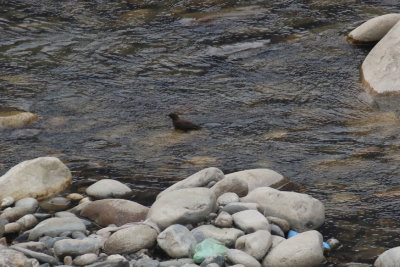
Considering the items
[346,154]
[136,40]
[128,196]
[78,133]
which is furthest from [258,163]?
[136,40]

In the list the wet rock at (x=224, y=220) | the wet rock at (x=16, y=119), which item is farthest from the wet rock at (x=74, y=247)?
the wet rock at (x=16, y=119)

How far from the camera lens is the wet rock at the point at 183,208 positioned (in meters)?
6.46

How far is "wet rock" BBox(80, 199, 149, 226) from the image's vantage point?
267 inches

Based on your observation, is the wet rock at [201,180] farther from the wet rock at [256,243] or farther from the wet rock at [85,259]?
the wet rock at [85,259]

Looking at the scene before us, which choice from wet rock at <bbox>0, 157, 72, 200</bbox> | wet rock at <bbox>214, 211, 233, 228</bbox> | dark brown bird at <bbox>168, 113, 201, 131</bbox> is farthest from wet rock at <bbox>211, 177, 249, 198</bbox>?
dark brown bird at <bbox>168, 113, 201, 131</bbox>

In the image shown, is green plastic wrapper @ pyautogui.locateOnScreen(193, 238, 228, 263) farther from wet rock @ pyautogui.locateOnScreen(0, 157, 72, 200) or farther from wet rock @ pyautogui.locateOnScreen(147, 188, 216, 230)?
wet rock @ pyautogui.locateOnScreen(0, 157, 72, 200)

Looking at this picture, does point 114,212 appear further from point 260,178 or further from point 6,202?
point 260,178

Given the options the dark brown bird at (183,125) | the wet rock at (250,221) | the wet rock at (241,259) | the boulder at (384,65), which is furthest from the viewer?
the boulder at (384,65)

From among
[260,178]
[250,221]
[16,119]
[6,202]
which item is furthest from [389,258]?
[16,119]

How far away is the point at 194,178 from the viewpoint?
23.6 feet

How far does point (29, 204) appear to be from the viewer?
23.5 ft

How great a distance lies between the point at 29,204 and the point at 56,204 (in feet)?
1.08

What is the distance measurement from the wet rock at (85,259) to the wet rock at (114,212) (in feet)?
2.32

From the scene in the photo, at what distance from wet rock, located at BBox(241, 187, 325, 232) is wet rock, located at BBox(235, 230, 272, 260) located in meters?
0.46
